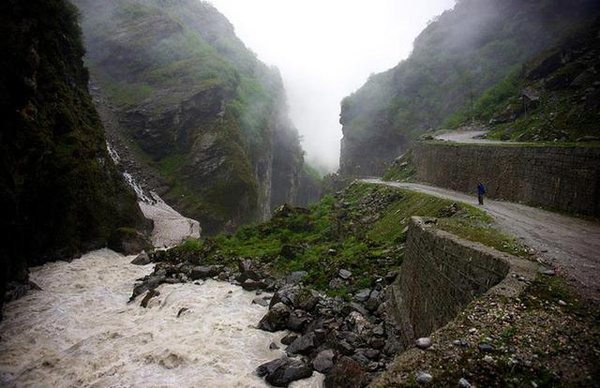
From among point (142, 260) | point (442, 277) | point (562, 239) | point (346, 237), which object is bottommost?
point (142, 260)

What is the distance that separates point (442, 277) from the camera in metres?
8.77

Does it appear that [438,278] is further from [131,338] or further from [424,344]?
[131,338]

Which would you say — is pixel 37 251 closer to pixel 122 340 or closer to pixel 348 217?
pixel 122 340

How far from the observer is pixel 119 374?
1060cm

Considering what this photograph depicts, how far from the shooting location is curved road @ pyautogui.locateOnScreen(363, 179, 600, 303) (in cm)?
712

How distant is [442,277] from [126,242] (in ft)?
88.9

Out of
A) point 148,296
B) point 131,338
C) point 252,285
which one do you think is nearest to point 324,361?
point 131,338

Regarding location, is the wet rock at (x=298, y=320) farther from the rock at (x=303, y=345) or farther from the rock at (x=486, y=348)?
the rock at (x=486, y=348)

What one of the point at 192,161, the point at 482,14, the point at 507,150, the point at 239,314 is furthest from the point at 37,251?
the point at 482,14

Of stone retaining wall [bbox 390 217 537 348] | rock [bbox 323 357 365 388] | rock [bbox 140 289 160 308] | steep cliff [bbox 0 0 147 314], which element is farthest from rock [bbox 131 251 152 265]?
rock [bbox 323 357 365 388]

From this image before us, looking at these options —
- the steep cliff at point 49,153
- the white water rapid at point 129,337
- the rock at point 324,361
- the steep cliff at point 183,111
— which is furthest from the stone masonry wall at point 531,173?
the steep cliff at point 183,111

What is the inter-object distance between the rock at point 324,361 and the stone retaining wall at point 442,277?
2.19m

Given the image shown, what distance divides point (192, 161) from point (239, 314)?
1904 inches

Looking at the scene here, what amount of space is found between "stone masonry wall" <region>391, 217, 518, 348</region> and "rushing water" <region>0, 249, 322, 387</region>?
342 cm
